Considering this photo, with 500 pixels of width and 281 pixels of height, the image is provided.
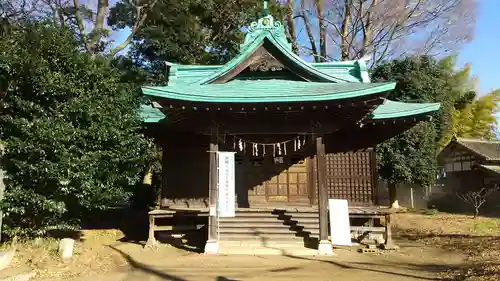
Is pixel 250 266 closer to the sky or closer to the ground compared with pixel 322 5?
closer to the ground

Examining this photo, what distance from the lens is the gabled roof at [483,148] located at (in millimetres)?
26891

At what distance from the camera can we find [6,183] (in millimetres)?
10883

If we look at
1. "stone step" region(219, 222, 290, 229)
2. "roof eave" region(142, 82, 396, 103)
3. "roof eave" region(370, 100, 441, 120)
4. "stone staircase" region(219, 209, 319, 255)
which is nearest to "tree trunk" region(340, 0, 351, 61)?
"roof eave" region(370, 100, 441, 120)

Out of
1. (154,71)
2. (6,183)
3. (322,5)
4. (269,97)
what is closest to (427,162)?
(322,5)

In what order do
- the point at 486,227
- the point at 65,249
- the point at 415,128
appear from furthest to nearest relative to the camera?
the point at 415,128 < the point at 486,227 < the point at 65,249

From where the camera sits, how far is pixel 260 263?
34.0ft

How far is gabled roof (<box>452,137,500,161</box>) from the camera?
26.9m

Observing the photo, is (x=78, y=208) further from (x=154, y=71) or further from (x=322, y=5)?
(x=322, y=5)

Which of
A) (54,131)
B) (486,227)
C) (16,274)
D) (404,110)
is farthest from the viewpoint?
(486,227)

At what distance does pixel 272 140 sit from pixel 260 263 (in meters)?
5.17

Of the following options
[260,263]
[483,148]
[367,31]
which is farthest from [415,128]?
[260,263]

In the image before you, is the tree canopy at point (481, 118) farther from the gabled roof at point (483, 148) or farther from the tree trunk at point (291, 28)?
the tree trunk at point (291, 28)

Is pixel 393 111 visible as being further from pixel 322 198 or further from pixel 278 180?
pixel 278 180

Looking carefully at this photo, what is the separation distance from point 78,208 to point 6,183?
78.9 inches
